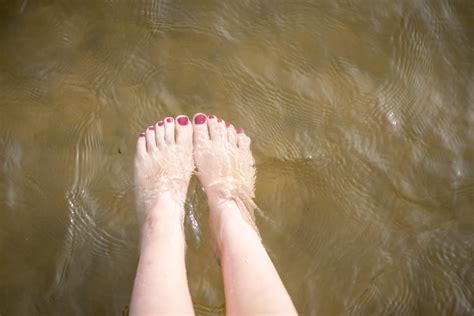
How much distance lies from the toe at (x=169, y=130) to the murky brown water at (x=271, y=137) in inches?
1.5

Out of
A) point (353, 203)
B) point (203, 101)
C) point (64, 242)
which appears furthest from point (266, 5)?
point (64, 242)

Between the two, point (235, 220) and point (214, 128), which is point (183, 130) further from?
point (235, 220)

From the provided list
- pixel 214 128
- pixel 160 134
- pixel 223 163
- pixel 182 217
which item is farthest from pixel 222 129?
pixel 182 217

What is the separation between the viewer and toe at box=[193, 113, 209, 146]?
7.20 feet

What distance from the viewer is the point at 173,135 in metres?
2.20

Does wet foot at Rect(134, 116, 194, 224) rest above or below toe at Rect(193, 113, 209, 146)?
below

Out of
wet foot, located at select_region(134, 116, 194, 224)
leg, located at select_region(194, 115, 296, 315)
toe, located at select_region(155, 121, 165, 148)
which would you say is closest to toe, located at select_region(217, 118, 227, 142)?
leg, located at select_region(194, 115, 296, 315)

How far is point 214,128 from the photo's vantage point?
7.17 feet

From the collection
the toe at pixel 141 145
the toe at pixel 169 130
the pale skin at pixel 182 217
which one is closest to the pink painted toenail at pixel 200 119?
the pale skin at pixel 182 217

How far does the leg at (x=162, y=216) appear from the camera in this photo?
1.54 metres

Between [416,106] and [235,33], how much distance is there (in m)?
0.96

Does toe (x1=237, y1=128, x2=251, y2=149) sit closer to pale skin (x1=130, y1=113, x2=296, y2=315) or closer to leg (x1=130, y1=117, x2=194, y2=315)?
pale skin (x1=130, y1=113, x2=296, y2=315)

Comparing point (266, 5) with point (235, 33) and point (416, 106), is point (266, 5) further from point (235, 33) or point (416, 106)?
point (416, 106)

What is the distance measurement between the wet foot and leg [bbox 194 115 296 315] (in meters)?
0.06
